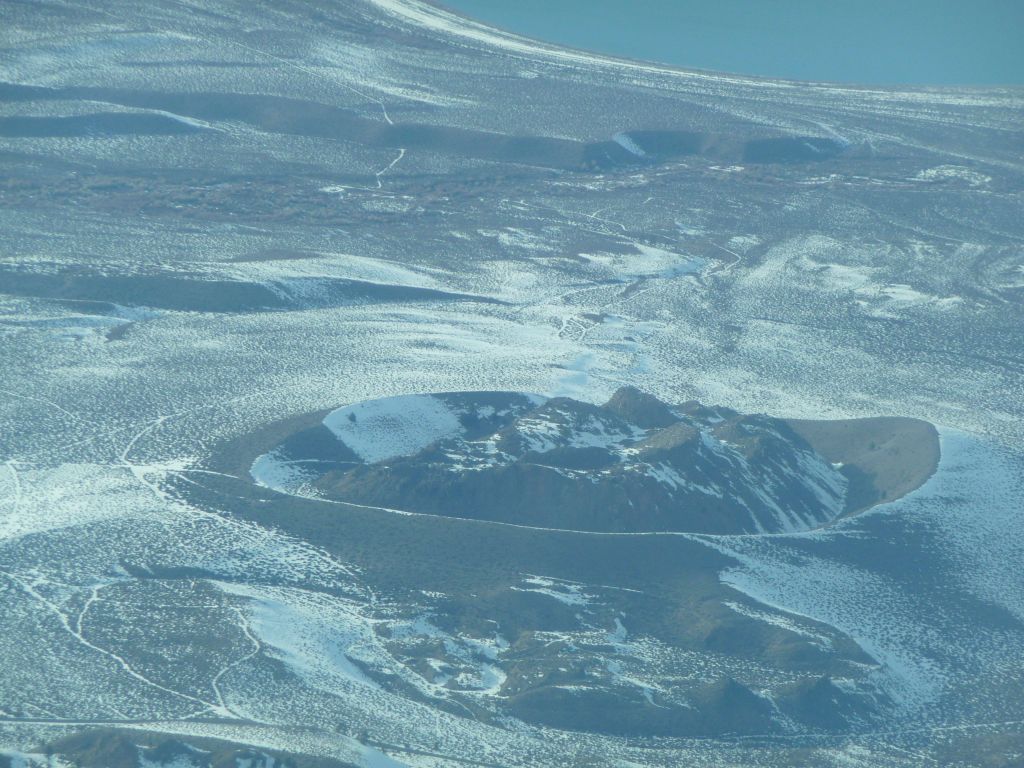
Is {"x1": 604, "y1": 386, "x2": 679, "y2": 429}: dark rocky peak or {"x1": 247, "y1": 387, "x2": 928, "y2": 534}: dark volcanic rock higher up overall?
{"x1": 604, "y1": 386, "x2": 679, "y2": 429}: dark rocky peak

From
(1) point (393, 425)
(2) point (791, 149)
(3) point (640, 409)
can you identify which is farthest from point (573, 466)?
(2) point (791, 149)

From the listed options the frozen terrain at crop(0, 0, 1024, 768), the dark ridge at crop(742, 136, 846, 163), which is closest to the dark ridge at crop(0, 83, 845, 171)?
the frozen terrain at crop(0, 0, 1024, 768)

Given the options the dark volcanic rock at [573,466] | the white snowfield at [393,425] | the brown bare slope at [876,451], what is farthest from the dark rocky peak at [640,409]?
the brown bare slope at [876,451]

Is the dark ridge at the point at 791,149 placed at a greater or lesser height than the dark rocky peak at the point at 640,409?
greater

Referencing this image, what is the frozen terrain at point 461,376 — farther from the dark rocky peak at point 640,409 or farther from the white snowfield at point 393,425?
the dark rocky peak at point 640,409

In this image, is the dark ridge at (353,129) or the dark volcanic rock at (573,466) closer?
Result: the dark volcanic rock at (573,466)

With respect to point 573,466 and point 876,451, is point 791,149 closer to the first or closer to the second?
point 876,451

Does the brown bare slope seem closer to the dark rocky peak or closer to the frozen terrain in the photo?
the frozen terrain

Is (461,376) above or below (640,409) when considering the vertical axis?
below

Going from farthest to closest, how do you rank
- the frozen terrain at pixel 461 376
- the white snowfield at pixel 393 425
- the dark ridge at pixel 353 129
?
the dark ridge at pixel 353 129
the white snowfield at pixel 393 425
the frozen terrain at pixel 461 376
